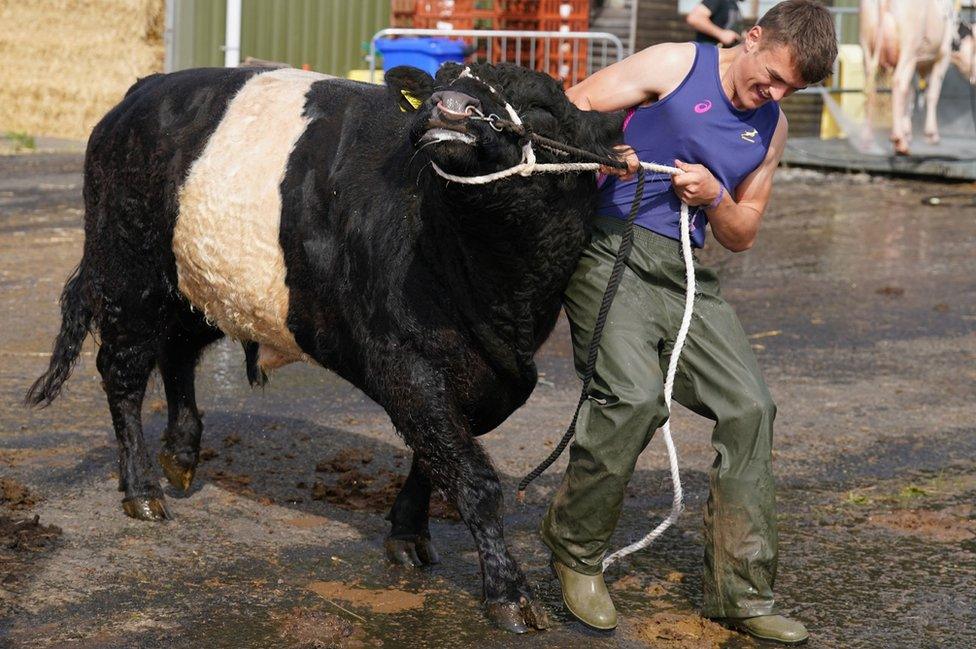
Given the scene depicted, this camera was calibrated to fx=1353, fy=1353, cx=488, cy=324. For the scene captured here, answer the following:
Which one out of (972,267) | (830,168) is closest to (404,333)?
(972,267)

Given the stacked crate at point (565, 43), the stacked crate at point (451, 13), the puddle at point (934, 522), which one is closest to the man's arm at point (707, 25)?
the stacked crate at point (565, 43)

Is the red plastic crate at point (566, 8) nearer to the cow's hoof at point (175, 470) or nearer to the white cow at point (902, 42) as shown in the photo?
the white cow at point (902, 42)

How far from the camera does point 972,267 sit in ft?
36.4

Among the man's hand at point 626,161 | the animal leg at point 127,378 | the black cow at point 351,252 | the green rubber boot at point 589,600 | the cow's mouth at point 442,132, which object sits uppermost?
the cow's mouth at point 442,132

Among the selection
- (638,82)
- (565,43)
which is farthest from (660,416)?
(565,43)

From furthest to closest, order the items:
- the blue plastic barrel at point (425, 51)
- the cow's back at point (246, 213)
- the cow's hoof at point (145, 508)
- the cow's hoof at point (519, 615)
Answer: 1. the blue plastic barrel at point (425, 51)
2. the cow's hoof at point (145, 508)
3. the cow's back at point (246, 213)
4. the cow's hoof at point (519, 615)

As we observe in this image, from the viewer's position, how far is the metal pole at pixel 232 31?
16.4m

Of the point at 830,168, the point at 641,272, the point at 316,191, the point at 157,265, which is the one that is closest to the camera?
the point at 641,272

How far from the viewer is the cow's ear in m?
3.88

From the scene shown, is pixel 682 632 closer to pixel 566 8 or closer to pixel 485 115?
pixel 485 115

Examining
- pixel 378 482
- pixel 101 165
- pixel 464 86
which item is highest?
pixel 464 86

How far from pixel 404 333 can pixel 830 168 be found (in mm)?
13013

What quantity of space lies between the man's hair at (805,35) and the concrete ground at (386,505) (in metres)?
1.79

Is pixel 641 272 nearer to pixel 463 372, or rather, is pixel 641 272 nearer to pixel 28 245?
pixel 463 372
